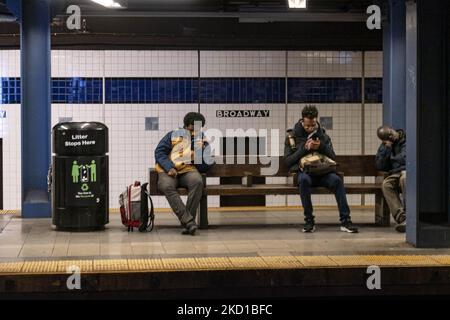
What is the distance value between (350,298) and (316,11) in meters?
5.53

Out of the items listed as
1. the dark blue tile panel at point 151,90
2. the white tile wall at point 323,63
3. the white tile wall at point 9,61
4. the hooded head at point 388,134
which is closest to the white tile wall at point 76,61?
the dark blue tile panel at point 151,90

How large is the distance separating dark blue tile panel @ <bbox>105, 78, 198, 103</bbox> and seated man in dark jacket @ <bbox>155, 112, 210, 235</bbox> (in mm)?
2694

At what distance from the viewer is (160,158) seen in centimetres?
874

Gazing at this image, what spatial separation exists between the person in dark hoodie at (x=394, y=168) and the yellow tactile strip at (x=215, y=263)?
1911 mm

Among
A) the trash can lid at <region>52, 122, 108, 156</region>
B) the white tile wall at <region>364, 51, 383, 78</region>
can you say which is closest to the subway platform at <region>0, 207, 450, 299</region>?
the trash can lid at <region>52, 122, 108, 156</region>

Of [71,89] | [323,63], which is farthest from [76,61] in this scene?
[323,63]

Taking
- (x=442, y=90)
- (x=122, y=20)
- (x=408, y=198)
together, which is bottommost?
(x=408, y=198)

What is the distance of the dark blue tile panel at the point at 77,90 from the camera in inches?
450

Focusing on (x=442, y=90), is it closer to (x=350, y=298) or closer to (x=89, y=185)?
(x=350, y=298)

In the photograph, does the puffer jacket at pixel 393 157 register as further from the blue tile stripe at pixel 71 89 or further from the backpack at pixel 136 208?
the blue tile stripe at pixel 71 89

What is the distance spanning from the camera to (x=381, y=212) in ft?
29.9

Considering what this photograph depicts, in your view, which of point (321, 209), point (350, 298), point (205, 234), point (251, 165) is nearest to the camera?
point (350, 298)

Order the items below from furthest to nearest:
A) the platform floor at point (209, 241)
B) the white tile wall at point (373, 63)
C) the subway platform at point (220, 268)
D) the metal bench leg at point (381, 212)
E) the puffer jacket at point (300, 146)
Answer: the white tile wall at point (373, 63) < the metal bench leg at point (381, 212) < the puffer jacket at point (300, 146) < the platform floor at point (209, 241) < the subway platform at point (220, 268)

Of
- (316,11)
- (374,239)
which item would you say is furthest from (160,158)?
(316,11)
